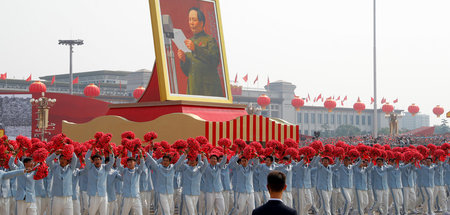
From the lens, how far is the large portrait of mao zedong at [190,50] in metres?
24.4

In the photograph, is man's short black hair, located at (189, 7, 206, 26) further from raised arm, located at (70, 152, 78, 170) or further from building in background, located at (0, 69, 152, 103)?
building in background, located at (0, 69, 152, 103)

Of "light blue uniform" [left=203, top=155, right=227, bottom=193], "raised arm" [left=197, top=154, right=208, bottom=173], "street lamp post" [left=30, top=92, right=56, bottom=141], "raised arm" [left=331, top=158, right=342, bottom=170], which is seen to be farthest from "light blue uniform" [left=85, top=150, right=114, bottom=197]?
"street lamp post" [left=30, top=92, right=56, bottom=141]

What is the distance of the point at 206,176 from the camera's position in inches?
523

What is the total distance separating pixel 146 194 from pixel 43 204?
286 centimetres

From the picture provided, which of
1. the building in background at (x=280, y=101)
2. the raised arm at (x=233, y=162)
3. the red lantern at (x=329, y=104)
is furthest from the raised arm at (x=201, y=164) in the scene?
the building in background at (x=280, y=101)

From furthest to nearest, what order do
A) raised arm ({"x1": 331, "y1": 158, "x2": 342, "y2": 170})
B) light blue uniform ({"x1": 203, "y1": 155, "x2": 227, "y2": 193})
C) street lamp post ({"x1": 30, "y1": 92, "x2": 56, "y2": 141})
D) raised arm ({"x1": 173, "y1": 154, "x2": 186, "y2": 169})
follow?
street lamp post ({"x1": 30, "y1": 92, "x2": 56, "y2": 141})
raised arm ({"x1": 331, "y1": 158, "x2": 342, "y2": 170})
light blue uniform ({"x1": 203, "y1": 155, "x2": 227, "y2": 193})
raised arm ({"x1": 173, "y1": 154, "x2": 186, "y2": 169})

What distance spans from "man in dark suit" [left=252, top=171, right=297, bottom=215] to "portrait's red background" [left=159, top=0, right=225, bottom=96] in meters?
20.4

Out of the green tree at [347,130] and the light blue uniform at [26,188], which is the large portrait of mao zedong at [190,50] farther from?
the green tree at [347,130]

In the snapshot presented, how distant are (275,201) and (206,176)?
8683 millimetres

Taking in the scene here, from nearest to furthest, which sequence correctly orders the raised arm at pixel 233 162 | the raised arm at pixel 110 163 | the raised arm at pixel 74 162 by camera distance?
the raised arm at pixel 74 162 < the raised arm at pixel 110 163 < the raised arm at pixel 233 162

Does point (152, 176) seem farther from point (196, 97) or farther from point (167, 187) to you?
point (196, 97)

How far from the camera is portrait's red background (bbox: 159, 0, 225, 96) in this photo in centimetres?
2500

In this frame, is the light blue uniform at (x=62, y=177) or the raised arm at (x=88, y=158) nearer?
the light blue uniform at (x=62, y=177)

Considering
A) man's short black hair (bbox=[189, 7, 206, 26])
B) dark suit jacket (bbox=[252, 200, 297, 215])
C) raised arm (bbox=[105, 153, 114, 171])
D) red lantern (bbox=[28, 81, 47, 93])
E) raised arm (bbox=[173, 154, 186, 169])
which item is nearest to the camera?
dark suit jacket (bbox=[252, 200, 297, 215])
